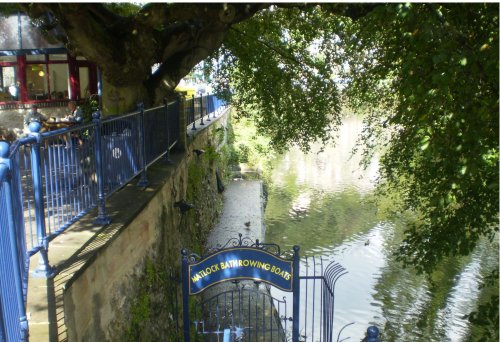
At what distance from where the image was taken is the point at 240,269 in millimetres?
5766

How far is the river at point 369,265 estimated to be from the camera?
14430 millimetres

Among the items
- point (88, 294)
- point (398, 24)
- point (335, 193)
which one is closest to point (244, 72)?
point (398, 24)

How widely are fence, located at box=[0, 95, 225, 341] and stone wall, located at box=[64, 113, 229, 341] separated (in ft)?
1.36

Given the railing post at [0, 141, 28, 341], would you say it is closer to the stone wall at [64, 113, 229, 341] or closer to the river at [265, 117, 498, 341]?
the stone wall at [64, 113, 229, 341]

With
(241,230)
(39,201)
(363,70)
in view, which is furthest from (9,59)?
(39,201)

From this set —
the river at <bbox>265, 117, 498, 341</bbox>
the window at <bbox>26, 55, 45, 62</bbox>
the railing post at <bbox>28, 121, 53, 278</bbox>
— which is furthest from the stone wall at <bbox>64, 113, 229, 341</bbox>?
the window at <bbox>26, 55, 45, 62</bbox>

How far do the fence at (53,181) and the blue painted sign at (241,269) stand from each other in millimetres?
1367

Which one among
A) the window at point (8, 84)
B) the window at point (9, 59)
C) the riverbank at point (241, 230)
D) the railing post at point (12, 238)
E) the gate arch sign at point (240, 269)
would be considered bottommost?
the riverbank at point (241, 230)

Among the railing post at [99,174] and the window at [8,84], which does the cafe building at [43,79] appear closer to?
the window at [8,84]

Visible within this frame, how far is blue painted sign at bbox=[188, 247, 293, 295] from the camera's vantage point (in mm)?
5727

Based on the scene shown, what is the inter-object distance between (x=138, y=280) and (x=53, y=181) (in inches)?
79.8

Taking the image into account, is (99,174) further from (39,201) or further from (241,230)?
(241,230)

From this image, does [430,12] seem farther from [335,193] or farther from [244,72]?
[335,193]

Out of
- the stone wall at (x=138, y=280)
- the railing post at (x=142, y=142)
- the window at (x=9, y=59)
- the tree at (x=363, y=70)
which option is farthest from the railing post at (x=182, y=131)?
the window at (x=9, y=59)
